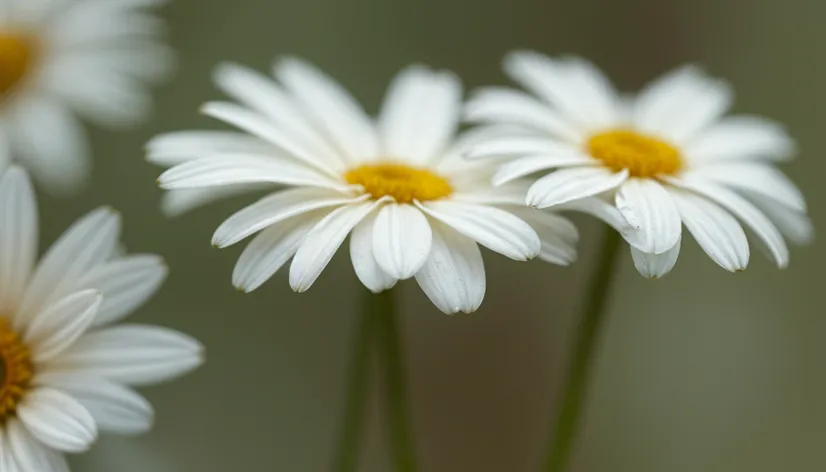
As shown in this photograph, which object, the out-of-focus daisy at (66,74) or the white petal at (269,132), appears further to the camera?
the out-of-focus daisy at (66,74)

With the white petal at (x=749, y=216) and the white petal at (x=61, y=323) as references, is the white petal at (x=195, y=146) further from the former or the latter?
→ the white petal at (x=749, y=216)

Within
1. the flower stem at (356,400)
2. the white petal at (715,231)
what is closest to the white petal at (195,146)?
the flower stem at (356,400)

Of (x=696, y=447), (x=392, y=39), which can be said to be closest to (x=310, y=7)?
(x=392, y=39)

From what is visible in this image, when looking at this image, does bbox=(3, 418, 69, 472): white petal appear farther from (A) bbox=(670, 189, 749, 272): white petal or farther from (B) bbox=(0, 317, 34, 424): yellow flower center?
(A) bbox=(670, 189, 749, 272): white petal

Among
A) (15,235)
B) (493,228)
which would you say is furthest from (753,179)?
(15,235)

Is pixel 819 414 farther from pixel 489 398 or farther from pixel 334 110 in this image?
pixel 334 110

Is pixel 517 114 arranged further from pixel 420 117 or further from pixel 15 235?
pixel 15 235
